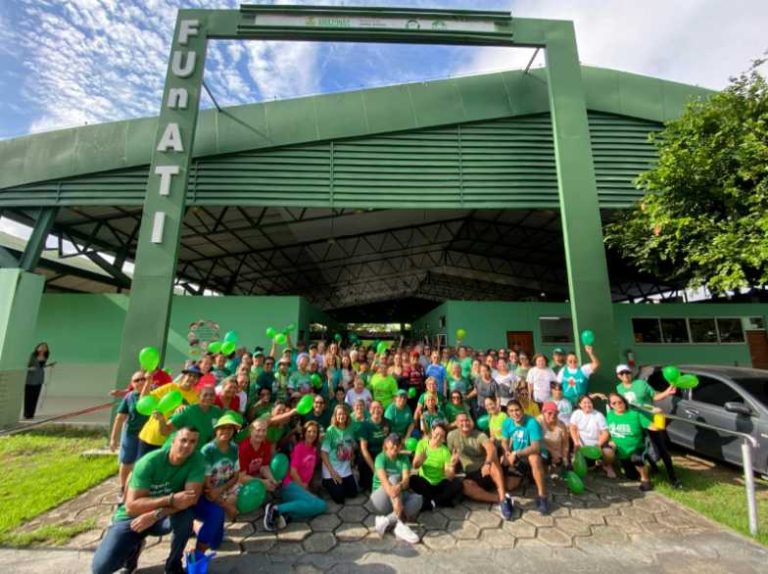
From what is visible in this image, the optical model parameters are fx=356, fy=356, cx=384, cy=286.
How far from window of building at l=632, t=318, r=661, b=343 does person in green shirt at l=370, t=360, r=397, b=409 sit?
1014 centimetres

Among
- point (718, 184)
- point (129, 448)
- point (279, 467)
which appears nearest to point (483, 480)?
point (279, 467)

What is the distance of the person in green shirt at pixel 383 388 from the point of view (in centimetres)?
562

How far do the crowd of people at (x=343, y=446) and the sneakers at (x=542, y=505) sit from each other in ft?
0.04

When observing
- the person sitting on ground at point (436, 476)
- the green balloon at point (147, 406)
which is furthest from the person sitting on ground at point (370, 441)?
the green balloon at point (147, 406)

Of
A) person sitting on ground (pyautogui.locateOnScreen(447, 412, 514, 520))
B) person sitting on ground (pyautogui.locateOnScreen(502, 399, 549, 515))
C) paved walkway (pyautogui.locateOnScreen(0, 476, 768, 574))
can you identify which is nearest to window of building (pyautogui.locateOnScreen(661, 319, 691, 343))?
paved walkway (pyautogui.locateOnScreen(0, 476, 768, 574))

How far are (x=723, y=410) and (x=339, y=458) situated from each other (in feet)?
17.2

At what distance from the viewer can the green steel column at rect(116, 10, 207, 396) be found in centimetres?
628

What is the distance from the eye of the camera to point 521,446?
4.24 m

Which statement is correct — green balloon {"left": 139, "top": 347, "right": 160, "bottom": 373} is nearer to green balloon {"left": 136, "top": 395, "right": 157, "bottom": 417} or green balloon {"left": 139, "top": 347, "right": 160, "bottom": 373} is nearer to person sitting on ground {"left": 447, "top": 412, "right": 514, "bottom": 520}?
green balloon {"left": 136, "top": 395, "right": 157, "bottom": 417}

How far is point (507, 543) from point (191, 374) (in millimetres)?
3849

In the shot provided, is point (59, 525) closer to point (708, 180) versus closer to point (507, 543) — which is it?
point (507, 543)

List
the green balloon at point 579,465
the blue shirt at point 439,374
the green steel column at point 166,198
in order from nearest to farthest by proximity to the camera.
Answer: the green balloon at point 579,465
the blue shirt at point 439,374
the green steel column at point 166,198

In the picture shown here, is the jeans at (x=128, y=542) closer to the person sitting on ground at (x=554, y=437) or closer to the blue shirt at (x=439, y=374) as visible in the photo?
the person sitting on ground at (x=554, y=437)

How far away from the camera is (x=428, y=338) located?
16.8 m
